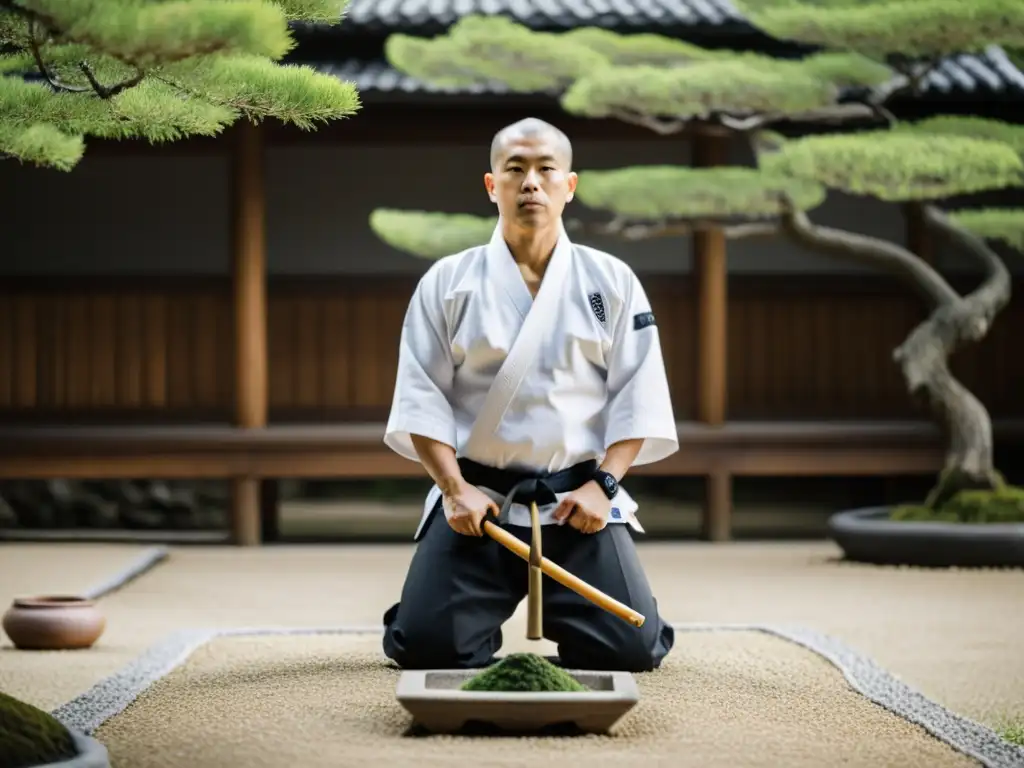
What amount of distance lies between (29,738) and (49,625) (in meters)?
2.60

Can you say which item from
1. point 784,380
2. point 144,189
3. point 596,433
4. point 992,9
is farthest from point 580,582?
point 144,189

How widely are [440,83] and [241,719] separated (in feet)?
19.0

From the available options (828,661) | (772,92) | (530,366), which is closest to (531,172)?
(530,366)

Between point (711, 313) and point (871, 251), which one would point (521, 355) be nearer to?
point (871, 251)

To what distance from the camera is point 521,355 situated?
4.59 metres

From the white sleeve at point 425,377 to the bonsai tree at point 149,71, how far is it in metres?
0.68

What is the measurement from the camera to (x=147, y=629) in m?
6.71

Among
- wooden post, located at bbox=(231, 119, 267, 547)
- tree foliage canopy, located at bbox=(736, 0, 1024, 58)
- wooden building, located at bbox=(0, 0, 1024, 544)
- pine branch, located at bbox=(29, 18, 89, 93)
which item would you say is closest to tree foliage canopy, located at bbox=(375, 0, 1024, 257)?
tree foliage canopy, located at bbox=(736, 0, 1024, 58)

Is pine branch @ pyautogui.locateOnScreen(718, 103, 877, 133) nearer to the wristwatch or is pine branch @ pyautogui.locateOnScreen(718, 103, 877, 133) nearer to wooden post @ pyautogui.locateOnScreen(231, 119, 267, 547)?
wooden post @ pyautogui.locateOnScreen(231, 119, 267, 547)

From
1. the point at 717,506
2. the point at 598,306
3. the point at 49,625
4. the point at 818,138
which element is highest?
the point at 818,138

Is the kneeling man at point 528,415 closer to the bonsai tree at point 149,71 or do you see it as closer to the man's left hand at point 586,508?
the man's left hand at point 586,508

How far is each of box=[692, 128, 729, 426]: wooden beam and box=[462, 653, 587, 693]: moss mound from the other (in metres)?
6.16

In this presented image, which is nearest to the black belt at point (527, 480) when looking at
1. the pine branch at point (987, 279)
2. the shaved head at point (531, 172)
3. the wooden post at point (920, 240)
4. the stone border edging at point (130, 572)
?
the shaved head at point (531, 172)

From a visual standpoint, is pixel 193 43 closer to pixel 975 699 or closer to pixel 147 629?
pixel 975 699
